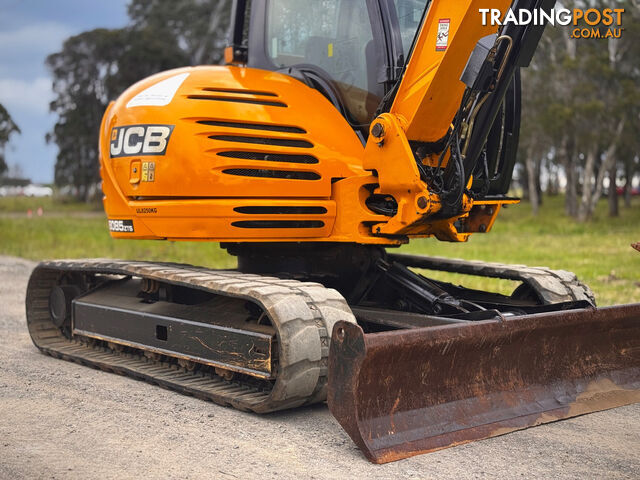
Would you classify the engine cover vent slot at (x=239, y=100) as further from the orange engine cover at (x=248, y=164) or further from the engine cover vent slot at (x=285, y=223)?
the engine cover vent slot at (x=285, y=223)

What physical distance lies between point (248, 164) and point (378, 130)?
0.89m

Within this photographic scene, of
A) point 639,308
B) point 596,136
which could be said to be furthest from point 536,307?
point 596,136

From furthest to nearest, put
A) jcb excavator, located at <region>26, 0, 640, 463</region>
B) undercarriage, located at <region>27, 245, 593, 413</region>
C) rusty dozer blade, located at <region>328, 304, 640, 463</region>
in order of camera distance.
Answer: undercarriage, located at <region>27, 245, 593, 413</region> → jcb excavator, located at <region>26, 0, 640, 463</region> → rusty dozer blade, located at <region>328, 304, 640, 463</region>

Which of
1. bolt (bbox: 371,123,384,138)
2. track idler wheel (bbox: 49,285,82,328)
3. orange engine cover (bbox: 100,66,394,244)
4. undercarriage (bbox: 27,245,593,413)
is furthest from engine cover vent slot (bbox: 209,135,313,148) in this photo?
track idler wheel (bbox: 49,285,82,328)

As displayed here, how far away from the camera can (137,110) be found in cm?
611

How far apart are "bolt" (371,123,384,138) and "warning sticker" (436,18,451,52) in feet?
1.86

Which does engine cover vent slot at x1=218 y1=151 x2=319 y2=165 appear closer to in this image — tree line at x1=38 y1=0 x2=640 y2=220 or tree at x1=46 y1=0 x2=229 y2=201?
tree line at x1=38 y1=0 x2=640 y2=220

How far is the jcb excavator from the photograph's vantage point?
4.77 meters

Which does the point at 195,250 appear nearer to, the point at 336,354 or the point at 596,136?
the point at 336,354

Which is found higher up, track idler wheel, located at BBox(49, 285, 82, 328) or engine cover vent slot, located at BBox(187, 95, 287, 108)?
engine cover vent slot, located at BBox(187, 95, 287, 108)

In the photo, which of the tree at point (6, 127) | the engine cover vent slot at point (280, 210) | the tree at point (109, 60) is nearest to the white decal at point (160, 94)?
the engine cover vent slot at point (280, 210)

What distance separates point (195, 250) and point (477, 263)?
10025mm

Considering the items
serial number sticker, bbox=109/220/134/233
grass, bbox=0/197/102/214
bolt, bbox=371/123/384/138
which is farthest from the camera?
grass, bbox=0/197/102/214

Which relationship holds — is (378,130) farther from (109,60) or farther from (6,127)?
(109,60)
